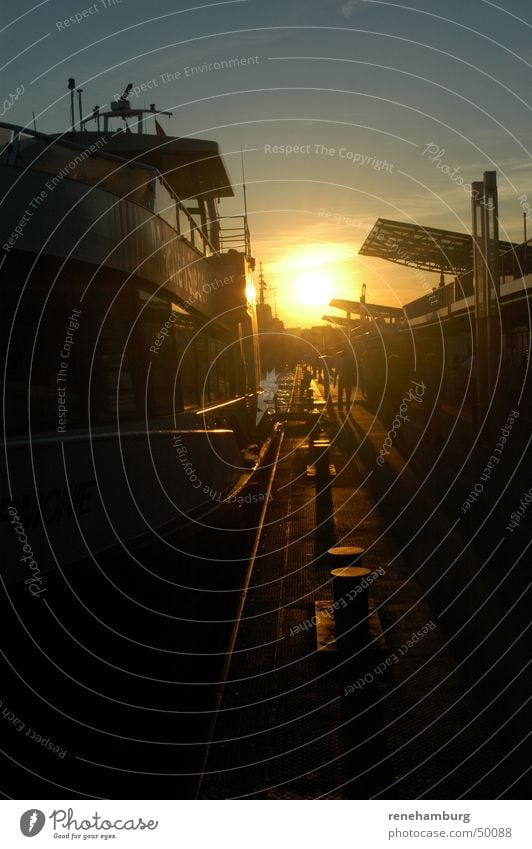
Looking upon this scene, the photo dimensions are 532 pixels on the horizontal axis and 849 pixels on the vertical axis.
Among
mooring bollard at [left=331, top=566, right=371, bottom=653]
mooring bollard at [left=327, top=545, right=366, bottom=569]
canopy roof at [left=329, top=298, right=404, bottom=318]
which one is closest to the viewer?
mooring bollard at [left=331, top=566, right=371, bottom=653]

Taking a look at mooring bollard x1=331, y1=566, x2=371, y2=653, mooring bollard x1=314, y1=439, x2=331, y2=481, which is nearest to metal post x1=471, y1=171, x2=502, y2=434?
mooring bollard x1=314, y1=439, x2=331, y2=481

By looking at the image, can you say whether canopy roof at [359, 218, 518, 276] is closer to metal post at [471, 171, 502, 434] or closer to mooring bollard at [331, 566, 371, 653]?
metal post at [471, 171, 502, 434]

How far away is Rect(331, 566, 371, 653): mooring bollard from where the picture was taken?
6484mm

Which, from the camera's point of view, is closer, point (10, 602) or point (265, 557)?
point (10, 602)

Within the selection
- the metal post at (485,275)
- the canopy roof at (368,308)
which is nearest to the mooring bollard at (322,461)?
the metal post at (485,275)

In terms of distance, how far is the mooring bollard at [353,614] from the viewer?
648cm

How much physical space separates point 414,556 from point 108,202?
4.76 m

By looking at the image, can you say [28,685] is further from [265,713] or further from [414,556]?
[414,556]

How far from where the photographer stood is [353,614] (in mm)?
6484

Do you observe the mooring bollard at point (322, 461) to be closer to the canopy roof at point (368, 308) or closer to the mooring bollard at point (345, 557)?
the mooring bollard at point (345, 557)

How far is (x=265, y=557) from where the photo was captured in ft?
35.4

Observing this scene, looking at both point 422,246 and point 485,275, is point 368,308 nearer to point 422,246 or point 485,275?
point 422,246

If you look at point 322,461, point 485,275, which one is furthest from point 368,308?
point 322,461

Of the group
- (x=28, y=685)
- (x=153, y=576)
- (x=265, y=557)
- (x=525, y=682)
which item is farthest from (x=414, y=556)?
(x=28, y=685)
